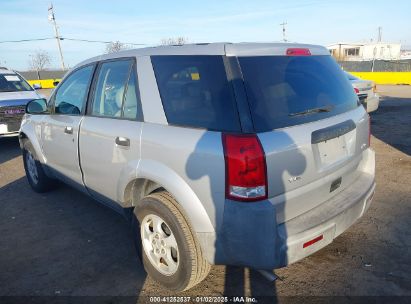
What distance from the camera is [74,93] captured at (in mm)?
3912

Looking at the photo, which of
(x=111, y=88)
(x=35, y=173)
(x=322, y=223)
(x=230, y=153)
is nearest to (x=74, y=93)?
(x=111, y=88)

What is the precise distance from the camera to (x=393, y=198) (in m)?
4.37

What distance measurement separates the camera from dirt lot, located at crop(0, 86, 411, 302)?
2.81 m

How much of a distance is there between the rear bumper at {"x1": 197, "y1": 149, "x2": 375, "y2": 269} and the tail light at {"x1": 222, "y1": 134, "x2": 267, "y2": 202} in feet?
0.25

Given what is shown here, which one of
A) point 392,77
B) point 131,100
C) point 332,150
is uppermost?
point 131,100

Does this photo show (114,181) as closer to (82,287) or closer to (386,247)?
(82,287)

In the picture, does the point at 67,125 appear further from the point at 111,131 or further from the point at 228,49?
the point at 228,49

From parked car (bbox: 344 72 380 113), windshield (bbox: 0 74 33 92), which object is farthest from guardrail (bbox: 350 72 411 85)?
windshield (bbox: 0 74 33 92)

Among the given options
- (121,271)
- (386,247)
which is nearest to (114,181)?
(121,271)

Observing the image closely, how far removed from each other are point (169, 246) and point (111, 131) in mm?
1151

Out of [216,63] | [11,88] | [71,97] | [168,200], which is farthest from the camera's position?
[11,88]

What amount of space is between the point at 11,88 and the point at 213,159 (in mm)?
8619

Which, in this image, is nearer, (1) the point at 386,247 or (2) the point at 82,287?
(2) the point at 82,287

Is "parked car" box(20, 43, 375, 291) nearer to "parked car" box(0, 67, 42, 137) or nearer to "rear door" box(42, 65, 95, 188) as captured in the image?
"rear door" box(42, 65, 95, 188)
